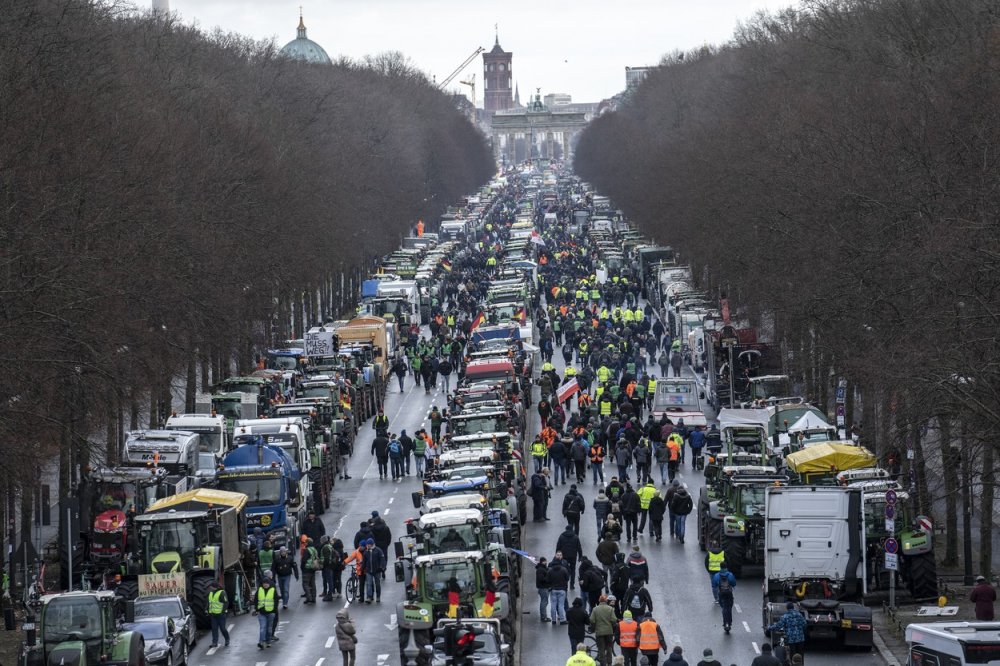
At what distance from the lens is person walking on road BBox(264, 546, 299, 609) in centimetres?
3612

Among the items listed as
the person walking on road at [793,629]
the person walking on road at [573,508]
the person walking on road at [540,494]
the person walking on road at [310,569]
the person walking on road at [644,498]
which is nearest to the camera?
the person walking on road at [793,629]

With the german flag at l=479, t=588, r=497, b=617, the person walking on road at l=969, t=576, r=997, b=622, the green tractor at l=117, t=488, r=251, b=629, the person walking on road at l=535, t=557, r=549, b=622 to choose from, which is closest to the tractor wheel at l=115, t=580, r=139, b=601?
the green tractor at l=117, t=488, r=251, b=629

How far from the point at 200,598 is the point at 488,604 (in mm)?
6037

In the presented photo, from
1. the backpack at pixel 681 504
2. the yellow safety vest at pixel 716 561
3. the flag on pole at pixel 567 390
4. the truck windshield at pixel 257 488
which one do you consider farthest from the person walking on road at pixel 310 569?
the flag on pole at pixel 567 390

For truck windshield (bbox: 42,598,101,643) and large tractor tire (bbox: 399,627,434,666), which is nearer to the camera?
truck windshield (bbox: 42,598,101,643)

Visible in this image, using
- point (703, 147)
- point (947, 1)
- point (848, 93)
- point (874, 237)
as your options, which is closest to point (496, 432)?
point (874, 237)

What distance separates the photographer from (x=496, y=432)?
47.0 m

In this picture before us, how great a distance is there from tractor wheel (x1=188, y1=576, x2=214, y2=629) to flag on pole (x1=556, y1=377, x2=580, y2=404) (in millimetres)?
20710

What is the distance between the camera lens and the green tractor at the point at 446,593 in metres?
30.4

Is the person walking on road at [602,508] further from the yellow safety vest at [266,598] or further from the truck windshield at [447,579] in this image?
the yellow safety vest at [266,598]

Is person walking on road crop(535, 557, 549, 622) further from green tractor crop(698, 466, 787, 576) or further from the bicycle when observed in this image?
green tractor crop(698, 466, 787, 576)

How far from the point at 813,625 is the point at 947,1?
44.3 m

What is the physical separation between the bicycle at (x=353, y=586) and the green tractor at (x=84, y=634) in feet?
24.7

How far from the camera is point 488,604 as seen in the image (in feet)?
99.7
